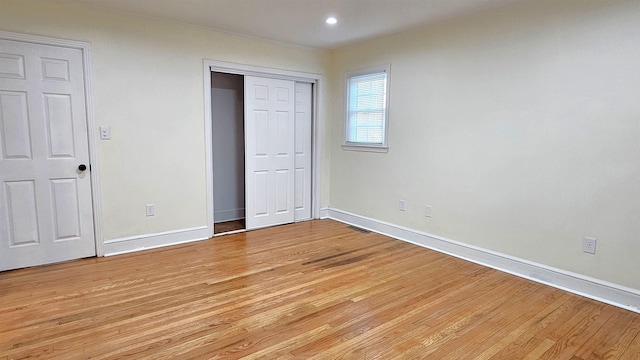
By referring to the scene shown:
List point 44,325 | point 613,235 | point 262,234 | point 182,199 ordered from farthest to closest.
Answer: point 262,234 → point 182,199 → point 613,235 → point 44,325

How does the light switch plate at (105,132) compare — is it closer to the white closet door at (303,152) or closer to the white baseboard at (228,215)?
the white baseboard at (228,215)

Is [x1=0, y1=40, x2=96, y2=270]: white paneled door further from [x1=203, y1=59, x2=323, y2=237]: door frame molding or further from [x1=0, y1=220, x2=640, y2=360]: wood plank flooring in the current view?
[x1=203, y1=59, x2=323, y2=237]: door frame molding

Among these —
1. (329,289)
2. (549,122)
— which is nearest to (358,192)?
(329,289)

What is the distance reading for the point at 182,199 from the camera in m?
4.05

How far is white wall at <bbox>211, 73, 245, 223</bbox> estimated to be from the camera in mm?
4957

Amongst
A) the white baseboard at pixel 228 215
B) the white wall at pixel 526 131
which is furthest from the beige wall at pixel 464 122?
the white baseboard at pixel 228 215

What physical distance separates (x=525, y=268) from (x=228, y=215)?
376cm

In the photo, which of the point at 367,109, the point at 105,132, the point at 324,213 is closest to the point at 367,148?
the point at 367,109

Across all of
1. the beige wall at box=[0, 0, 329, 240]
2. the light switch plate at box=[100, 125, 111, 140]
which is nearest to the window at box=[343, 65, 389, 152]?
the beige wall at box=[0, 0, 329, 240]

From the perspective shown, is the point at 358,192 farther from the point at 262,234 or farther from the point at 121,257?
the point at 121,257

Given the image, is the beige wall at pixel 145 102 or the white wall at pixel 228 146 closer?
the beige wall at pixel 145 102

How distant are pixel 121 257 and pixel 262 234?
1546 millimetres

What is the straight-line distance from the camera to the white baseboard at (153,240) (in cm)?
366

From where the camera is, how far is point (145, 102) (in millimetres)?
3691
